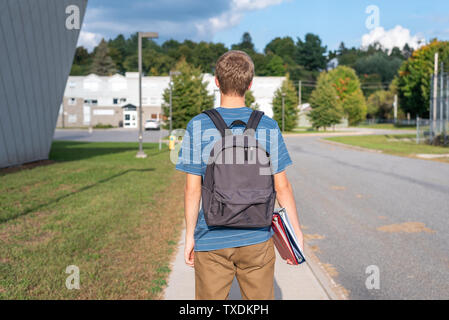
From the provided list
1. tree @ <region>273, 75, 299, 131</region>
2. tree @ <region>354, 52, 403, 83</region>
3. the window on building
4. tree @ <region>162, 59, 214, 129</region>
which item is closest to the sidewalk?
tree @ <region>162, 59, 214, 129</region>

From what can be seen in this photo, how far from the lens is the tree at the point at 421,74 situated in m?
63.2

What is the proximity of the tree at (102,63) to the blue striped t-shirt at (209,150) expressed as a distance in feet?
374

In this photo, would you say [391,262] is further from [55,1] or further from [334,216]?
[55,1]

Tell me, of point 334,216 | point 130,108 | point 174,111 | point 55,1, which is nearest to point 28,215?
point 334,216

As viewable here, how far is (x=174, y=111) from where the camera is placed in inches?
1602

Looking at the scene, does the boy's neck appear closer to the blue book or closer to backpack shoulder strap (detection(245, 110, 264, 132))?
backpack shoulder strap (detection(245, 110, 264, 132))

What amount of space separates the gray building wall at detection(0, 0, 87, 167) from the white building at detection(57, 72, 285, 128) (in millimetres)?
52599

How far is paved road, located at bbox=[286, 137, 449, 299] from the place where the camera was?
4.74 m

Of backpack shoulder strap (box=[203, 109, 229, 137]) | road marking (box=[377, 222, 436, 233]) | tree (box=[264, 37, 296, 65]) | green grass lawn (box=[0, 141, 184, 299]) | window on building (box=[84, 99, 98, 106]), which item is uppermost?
tree (box=[264, 37, 296, 65])

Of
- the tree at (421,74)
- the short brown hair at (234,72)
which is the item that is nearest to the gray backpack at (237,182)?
the short brown hair at (234,72)

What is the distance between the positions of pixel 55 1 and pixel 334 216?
38.4 feet

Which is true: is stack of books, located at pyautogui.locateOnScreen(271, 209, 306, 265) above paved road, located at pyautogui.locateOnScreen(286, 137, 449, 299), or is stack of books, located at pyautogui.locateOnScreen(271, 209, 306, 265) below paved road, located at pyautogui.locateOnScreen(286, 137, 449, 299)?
above
